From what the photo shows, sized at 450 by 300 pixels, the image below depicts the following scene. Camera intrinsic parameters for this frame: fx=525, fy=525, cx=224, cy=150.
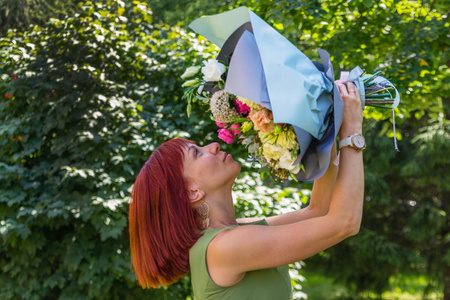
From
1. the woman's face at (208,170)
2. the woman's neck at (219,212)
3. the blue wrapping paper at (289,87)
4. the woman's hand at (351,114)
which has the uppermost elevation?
the blue wrapping paper at (289,87)

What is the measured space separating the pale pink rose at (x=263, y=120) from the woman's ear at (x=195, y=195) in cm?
42

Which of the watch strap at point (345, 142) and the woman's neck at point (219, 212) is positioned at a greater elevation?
the watch strap at point (345, 142)

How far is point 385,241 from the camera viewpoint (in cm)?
809

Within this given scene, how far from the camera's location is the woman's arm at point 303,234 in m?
1.59

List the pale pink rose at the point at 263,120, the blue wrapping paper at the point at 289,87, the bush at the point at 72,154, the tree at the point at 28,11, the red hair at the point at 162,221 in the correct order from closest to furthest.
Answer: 1. the blue wrapping paper at the point at 289,87
2. the pale pink rose at the point at 263,120
3. the red hair at the point at 162,221
4. the bush at the point at 72,154
5. the tree at the point at 28,11

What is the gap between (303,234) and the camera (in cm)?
164

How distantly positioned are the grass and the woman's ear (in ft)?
23.3

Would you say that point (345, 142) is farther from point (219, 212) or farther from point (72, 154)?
point (72, 154)

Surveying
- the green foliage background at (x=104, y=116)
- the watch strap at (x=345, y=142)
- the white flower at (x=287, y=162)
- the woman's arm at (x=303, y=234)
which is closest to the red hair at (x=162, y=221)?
the woman's arm at (x=303, y=234)

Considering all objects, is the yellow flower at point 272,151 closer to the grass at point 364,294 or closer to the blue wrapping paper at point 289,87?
the blue wrapping paper at point 289,87

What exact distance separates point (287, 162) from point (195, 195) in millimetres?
441

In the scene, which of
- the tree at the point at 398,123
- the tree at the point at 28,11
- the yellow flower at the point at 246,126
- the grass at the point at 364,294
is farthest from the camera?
the grass at the point at 364,294

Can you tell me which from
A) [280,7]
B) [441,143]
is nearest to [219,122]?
[280,7]

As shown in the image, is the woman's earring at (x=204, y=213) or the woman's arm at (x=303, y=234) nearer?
the woman's arm at (x=303, y=234)
